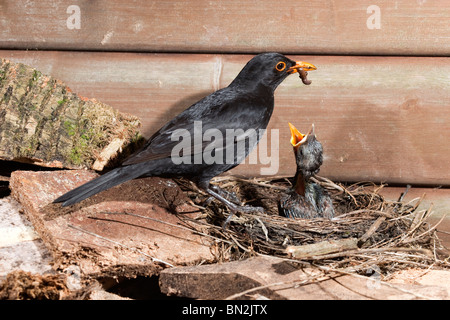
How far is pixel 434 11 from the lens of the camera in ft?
10.4

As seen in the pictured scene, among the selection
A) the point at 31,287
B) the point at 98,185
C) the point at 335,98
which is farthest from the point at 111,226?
the point at 335,98

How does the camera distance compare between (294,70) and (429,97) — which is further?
(429,97)

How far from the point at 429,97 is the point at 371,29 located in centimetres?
62

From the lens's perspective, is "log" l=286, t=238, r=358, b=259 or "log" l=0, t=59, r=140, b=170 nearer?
"log" l=286, t=238, r=358, b=259

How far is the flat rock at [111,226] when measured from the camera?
2.25m

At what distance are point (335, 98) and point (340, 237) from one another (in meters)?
1.13

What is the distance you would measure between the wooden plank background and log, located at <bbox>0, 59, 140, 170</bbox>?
1.67ft

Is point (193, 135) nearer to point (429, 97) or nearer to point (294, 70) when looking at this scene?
point (294, 70)

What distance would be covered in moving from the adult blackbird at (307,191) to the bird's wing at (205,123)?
0.32 metres

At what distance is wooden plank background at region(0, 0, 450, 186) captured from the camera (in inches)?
127

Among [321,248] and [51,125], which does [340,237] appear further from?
[51,125]

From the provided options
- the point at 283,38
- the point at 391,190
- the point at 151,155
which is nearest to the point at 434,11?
the point at 283,38

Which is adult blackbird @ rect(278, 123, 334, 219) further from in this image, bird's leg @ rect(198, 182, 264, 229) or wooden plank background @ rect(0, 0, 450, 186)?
wooden plank background @ rect(0, 0, 450, 186)

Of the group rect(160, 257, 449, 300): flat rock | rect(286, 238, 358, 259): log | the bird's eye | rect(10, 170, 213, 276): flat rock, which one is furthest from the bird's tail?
the bird's eye
